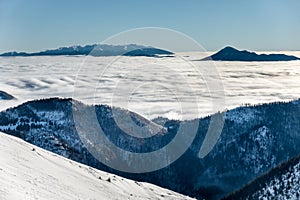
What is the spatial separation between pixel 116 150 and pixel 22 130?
148 ft

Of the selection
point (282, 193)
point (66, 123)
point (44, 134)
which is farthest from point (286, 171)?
point (66, 123)

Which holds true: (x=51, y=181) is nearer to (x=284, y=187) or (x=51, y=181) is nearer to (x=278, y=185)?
(x=284, y=187)

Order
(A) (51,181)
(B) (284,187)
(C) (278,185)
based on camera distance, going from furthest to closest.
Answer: (C) (278,185)
(B) (284,187)
(A) (51,181)

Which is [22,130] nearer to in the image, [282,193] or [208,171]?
[208,171]

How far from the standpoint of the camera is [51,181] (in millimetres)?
48406

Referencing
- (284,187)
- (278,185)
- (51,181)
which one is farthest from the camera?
(278,185)

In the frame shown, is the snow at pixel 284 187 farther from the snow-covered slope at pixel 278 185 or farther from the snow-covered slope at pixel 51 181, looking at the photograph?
the snow-covered slope at pixel 51 181

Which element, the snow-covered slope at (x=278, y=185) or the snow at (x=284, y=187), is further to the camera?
the snow-covered slope at (x=278, y=185)

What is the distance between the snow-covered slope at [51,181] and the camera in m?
39.4

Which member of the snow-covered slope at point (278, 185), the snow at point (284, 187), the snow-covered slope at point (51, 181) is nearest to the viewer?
the snow-covered slope at point (51, 181)

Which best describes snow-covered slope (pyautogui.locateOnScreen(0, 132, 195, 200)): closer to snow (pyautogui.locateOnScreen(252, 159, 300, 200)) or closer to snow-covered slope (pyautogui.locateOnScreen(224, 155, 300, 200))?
snow-covered slope (pyautogui.locateOnScreen(224, 155, 300, 200))

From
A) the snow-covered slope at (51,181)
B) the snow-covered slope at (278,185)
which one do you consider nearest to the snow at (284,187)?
the snow-covered slope at (278,185)

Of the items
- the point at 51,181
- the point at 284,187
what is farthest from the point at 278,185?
the point at 51,181

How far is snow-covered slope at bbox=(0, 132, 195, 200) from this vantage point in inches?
1551
